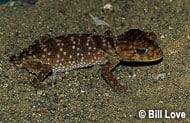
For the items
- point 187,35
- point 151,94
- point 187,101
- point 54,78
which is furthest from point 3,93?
point 187,35

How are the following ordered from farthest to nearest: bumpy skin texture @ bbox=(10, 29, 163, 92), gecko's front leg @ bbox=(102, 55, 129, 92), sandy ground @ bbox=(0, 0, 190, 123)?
bumpy skin texture @ bbox=(10, 29, 163, 92)
gecko's front leg @ bbox=(102, 55, 129, 92)
sandy ground @ bbox=(0, 0, 190, 123)

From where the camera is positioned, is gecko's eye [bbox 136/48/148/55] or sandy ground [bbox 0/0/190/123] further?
gecko's eye [bbox 136/48/148/55]

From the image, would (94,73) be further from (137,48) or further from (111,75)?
(137,48)

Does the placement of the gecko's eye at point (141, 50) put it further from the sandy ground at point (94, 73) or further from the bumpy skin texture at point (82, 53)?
the sandy ground at point (94, 73)

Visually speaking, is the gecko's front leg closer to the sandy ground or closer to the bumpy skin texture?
the bumpy skin texture

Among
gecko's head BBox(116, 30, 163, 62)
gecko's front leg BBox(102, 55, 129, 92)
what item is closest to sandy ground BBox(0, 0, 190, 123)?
gecko's front leg BBox(102, 55, 129, 92)

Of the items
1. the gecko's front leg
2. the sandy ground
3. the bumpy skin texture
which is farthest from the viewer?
the bumpy skin texture

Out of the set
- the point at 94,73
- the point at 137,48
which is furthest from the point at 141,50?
the point at 94,73

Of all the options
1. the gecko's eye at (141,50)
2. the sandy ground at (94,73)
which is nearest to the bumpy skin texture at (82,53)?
the gecko's eye at (141,50)
